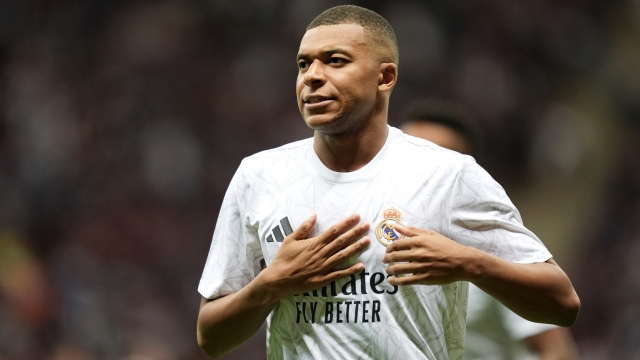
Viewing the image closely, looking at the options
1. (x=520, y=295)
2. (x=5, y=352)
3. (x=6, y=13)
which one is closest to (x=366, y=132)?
(x=520, y=295)

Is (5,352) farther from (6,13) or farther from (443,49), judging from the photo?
(443,49)

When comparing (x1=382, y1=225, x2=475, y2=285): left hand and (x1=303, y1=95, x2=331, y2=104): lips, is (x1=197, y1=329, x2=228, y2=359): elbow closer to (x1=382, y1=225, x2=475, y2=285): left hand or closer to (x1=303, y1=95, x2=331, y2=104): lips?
(x1=382, y1=225, x2=475, y2=285): left hand

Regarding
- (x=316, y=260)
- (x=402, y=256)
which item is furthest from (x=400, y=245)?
(x=316, y=260)

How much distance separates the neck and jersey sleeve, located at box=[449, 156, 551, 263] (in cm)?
32

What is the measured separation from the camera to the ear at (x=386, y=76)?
2.70 m

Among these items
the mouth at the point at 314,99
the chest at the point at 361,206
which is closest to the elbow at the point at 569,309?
the chest at the point at 361,206

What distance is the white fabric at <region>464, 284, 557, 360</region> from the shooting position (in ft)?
12.3

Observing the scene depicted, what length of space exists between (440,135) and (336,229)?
180 cm

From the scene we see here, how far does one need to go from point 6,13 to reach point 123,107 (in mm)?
1876

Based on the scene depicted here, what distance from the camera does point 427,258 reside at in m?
2.32

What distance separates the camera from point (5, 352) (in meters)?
7.05

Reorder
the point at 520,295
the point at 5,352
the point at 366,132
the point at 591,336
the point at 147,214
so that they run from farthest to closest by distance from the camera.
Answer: the point at 147,214, the point at 591,336, the point at 5,352, the point at 366,132, the point at 520,295

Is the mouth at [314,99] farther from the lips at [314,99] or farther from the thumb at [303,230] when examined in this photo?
the thumb at [303,230]

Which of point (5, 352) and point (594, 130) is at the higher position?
point (594, 130)
